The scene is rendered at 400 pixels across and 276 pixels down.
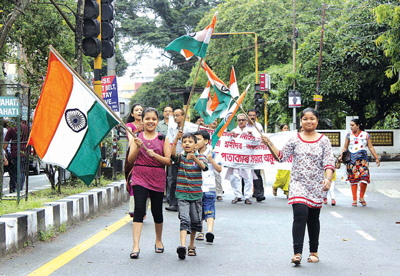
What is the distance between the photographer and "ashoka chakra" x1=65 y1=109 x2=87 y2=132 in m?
6.38

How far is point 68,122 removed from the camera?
20.9 ft

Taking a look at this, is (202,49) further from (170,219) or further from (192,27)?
(192,27)

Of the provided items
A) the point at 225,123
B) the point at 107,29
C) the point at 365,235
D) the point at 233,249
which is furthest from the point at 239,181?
the point at 233,249

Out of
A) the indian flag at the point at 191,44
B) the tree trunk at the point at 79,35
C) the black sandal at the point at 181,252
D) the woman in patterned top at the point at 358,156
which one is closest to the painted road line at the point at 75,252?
the black sandal at the point at 181,252

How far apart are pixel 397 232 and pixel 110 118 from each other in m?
Result: 4.41

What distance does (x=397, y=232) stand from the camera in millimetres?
7930

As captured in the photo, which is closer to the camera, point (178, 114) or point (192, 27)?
point (178, 114)

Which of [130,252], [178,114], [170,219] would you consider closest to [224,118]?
[178,114]

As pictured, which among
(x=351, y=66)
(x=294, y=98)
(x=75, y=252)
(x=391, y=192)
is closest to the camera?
(x=75, y=252)

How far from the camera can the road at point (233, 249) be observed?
547cm

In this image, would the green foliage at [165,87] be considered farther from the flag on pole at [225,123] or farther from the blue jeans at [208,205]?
the blue jeans at [208,205]

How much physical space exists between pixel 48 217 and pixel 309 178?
3300 mm

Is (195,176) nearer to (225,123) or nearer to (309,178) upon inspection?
(309,178)

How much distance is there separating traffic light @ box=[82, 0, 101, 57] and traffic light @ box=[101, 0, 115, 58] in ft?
1.32
